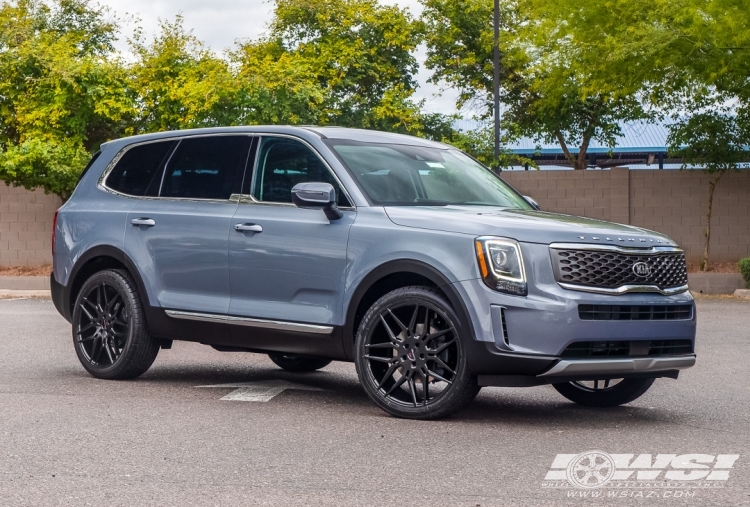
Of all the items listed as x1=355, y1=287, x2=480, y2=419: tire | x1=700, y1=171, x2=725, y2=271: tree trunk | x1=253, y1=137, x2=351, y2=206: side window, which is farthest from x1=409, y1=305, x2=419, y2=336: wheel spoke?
x1=700, y1=171, x2=725, y2=271: tree trunk

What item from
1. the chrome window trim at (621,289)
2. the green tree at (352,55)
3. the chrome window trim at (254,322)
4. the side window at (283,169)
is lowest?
the chrome window trim at (254,322)

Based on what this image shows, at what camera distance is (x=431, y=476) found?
585 cm

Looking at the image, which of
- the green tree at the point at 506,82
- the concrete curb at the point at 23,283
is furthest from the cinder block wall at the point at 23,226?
the green tree at the point at 506,82

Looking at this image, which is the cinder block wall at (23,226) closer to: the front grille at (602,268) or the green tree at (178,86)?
the green tree at (178,86)

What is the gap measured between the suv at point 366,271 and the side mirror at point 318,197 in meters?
0.01

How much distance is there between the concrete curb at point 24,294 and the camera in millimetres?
21869

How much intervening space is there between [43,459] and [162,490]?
1069mm

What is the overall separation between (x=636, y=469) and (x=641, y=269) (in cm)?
→ 171

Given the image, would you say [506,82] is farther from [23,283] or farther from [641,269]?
[641,269]

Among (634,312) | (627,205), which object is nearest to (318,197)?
(634,312)

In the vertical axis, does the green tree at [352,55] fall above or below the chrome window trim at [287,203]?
above

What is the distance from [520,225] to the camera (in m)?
7.30

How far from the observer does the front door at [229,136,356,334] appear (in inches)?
313

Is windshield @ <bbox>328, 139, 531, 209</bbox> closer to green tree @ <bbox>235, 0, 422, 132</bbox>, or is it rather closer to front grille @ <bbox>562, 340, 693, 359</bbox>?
front grille @ <bbox>562, 340, 693, 359</bbox>
